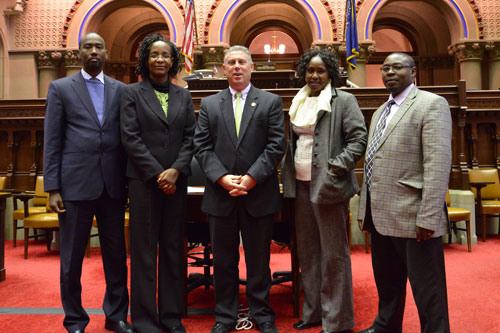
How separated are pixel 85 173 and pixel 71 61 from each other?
7862 millimetres

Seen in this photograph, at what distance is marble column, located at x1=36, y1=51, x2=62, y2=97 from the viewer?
934cm

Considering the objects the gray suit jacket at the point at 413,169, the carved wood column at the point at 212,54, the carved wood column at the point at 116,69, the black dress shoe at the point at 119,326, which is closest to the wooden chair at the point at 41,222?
the black dress shoe at the point at 119,326

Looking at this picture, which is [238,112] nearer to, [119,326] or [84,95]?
[84,95]

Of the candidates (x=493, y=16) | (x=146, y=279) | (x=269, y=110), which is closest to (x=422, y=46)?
(x=493, y=16)

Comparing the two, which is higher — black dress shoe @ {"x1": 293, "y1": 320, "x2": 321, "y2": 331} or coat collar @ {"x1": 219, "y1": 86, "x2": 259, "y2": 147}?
coat collar @ {"x1": 219, "y1": 86, "x2": 259, "y2": 147}

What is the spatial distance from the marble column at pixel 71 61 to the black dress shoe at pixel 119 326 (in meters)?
7.90

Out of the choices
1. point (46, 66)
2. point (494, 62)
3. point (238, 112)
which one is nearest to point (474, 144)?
point (494, 62)

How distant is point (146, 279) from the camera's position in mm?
2537

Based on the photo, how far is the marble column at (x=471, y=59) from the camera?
9094 mm

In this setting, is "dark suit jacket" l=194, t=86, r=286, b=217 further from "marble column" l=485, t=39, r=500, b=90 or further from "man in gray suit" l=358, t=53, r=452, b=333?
"marble column" l=485, t=39, r=500, b=90

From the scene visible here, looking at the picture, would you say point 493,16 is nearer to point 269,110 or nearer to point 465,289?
point 465,289

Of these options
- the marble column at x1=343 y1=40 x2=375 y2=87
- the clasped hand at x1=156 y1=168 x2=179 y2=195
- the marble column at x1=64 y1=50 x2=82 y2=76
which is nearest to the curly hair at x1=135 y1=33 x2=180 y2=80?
the clasped hand at x1=156 y1=168 x2=179 y2=195

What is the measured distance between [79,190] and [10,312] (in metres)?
1.33

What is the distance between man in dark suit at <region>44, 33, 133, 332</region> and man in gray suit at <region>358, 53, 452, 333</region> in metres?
1.59
